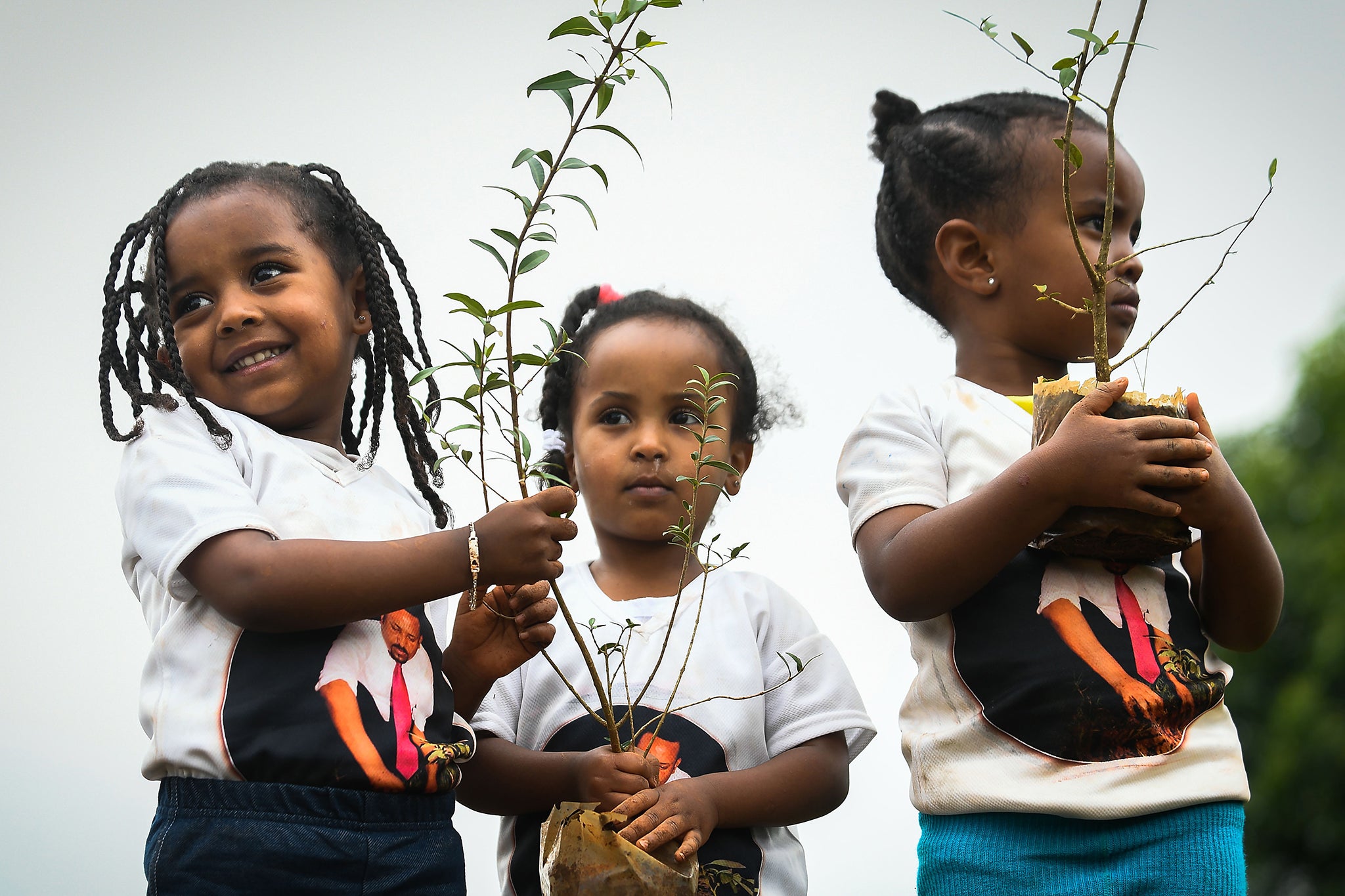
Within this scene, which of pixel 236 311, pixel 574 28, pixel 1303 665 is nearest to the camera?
pixel 574 28

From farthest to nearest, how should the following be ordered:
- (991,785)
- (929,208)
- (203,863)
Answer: (929,208) → (991,785) → (203,863)

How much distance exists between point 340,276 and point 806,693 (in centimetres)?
142

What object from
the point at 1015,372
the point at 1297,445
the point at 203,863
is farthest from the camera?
the point at 1297,445

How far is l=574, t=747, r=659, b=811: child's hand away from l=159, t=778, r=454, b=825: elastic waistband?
0.36 meters

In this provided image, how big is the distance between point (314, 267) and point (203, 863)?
1.23 metres

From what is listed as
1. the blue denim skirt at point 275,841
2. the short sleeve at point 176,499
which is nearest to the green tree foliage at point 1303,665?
the blue denim skirt at point 275,841

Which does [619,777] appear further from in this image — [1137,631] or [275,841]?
[1137,631]

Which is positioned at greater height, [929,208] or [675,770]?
[929,208]

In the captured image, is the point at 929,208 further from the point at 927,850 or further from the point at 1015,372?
the point at 927,850

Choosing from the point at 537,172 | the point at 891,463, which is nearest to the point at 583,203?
the point at 537,172

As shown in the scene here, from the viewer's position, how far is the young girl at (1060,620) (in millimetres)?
2055

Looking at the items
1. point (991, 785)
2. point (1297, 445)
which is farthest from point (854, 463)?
point (1297, 445)

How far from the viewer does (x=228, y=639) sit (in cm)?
208

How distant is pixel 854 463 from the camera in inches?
97.3
